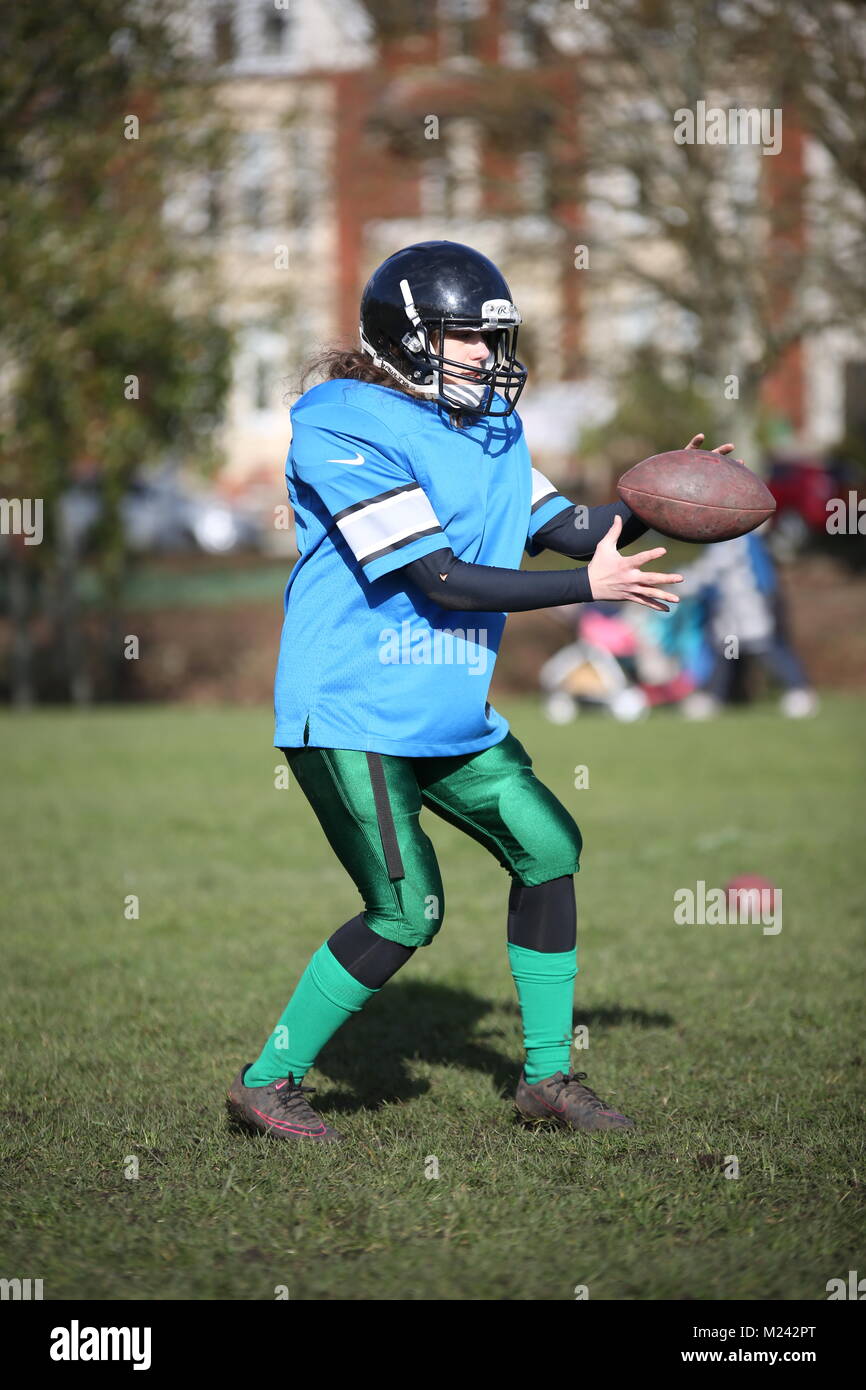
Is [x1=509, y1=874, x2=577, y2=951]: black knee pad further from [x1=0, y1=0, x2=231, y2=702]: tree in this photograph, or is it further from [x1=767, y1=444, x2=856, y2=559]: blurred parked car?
[x1=767, y1=444, x2=856, y2=559]: blurred parked car

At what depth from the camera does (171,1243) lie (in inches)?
128

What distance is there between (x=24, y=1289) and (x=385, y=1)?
57.0ft

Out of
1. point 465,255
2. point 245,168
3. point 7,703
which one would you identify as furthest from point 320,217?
point 465,255

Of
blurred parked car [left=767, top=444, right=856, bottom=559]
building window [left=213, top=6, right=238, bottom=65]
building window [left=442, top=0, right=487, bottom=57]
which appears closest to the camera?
building window [left=213, top=6, right=238, bottom=65]

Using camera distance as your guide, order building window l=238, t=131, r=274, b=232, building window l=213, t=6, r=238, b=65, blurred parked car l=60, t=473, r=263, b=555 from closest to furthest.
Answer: building window l=213, t=6, r=238, b=65 < building window l=238, t=131, r=274, b=232 < blurred parked car l=60, t=473, r=263, b=555

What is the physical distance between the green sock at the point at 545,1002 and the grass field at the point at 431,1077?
18 cm

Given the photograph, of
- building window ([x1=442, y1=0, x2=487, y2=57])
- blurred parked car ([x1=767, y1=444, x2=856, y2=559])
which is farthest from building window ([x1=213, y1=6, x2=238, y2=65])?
blurred parked car ([x1=767, y1=444, x2=856, y2=559])

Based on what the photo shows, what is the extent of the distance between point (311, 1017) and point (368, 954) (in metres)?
0.23

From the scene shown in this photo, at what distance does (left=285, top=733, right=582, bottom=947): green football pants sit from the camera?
3.73 metres

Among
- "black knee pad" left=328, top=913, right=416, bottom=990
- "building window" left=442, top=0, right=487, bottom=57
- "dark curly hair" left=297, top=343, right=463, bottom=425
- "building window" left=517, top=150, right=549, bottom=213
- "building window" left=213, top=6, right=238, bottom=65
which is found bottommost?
"black knee pad" left=328, top=913, right=416, bottom=990

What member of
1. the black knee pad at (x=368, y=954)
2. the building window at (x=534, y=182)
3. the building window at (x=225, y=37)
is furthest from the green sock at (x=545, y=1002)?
the building window at (x=534, y=182)

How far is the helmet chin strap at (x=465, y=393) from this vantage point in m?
3.75

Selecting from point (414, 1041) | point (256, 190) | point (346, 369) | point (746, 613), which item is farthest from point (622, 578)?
point (256, 190)

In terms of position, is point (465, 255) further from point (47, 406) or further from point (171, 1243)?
point (47, 406)
